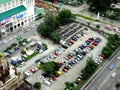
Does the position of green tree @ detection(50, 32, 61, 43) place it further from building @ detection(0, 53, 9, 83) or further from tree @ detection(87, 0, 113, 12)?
building @ detection(0, 53, 9, 83)

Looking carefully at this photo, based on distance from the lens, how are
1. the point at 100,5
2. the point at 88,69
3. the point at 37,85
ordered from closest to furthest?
the point at 37,85, the point at 88,69, the point at 100,5

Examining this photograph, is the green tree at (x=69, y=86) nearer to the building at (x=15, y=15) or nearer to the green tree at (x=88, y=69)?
the green tree at (x=88, y=69)

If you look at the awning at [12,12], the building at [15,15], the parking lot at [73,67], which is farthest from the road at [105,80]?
the awning at [12,12]

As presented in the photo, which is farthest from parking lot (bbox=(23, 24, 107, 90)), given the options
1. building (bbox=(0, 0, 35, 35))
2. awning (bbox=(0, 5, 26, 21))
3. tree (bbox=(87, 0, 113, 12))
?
awning (bbox=(0, 5, 26, 21))

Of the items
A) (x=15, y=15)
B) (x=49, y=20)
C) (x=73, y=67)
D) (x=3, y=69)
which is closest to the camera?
(x=3, y=69)

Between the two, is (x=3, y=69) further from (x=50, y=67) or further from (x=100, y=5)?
(x=100, y=5)

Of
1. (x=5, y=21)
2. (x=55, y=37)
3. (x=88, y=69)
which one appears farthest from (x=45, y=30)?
(x=88, y=69)

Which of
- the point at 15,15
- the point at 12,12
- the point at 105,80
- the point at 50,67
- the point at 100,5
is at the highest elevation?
the point at 12,12
